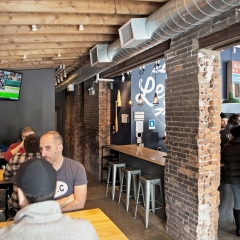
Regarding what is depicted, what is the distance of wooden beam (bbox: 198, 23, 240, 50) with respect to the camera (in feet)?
9.40

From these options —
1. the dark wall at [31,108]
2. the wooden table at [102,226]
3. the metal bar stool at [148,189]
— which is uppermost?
the dark wall at [31,108]

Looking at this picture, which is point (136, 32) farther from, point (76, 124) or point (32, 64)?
point (76, 124)

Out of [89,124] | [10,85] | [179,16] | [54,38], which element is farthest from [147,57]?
[89,124]

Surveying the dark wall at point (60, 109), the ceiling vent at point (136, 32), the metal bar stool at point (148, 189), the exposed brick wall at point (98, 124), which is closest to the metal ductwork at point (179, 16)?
the ceiling vent at point (136, 32)

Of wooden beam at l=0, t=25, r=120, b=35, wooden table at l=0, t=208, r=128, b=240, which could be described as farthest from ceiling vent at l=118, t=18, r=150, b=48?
wooden table at l=0, t=208, r=128, b=240

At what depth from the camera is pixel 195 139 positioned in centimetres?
330

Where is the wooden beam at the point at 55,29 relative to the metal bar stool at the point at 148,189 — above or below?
above

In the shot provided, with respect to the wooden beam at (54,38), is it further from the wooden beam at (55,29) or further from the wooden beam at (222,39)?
the wooden beam at (222,39)

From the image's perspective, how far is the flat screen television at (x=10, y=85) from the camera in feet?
19.4

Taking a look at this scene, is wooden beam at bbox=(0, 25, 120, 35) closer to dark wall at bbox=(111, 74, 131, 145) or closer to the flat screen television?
the flat screen television

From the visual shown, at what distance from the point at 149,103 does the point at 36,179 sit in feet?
19.2

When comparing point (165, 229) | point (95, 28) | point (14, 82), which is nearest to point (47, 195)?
point (95, 28)

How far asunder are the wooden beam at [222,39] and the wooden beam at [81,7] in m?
0.71

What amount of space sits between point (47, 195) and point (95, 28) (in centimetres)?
307
